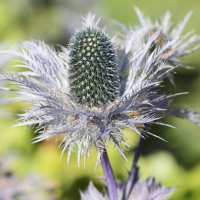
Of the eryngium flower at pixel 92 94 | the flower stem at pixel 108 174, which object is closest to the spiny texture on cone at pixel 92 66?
the eryngium flower at pixel 92 94

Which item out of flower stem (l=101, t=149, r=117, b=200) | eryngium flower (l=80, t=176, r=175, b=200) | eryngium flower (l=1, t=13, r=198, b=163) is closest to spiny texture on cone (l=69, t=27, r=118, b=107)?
eryngium flower (l=1, t=13, r=198, b=163)

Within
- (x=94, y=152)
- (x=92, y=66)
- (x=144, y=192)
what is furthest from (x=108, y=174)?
(x=94, y=152)

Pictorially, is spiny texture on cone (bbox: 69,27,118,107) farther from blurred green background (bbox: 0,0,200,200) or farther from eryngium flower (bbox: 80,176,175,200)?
eryngium flower (bbox: 80,176,175,200)

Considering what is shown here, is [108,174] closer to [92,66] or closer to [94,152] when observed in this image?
[92,66]

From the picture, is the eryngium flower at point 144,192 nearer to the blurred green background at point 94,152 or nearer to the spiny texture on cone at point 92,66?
the blurred green background at point 94,152

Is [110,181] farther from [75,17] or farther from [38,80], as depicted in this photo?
[75,17]

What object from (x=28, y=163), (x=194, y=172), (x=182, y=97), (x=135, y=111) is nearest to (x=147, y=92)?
(x=135, y=111)
